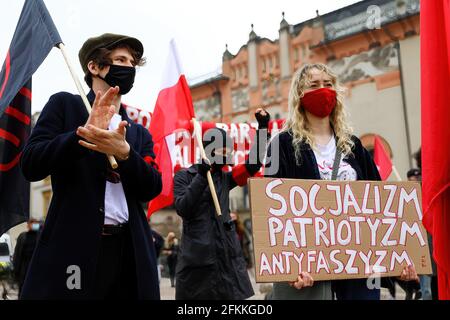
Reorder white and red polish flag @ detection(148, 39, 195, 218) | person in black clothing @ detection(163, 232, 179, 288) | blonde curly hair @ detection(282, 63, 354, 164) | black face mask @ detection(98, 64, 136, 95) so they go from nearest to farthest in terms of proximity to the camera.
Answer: black face mask @ detection(98, 64, 136, 95)
blonde curly hair @ detection(282, 63, 354, 164)
white and red polish flag @ detection(148, 39, 195, 218)
person in black clothing @ detection(163, 232, 179, 288)

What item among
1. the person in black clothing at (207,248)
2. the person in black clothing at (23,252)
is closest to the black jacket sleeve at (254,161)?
the person in black clothing at (207,248)

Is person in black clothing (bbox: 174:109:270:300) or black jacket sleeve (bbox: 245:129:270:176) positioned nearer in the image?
black jacket sleeve (bbox: 245:129:270:176)

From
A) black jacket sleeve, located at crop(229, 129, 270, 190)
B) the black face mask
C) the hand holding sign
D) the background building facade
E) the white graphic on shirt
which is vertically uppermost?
the background building facade

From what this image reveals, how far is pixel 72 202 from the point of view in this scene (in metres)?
2.38

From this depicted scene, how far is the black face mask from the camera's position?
2.59 metres

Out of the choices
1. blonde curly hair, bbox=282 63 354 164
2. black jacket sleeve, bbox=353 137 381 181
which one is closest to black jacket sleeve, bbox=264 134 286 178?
blonde curly hair, bbox=282 63 354 164

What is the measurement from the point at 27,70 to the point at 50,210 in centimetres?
95

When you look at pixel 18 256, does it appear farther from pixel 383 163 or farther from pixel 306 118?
pixel 306 118

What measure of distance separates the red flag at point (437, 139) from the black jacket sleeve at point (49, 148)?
4.44ft

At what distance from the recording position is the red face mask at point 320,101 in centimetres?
328

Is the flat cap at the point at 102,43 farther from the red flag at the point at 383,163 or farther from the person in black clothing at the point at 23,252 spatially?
the red flag at the point at 383,163

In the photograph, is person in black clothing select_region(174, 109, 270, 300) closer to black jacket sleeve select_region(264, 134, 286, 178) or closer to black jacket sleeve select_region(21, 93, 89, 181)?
black jacket sleeve select_region(264, 134, 286, 178)

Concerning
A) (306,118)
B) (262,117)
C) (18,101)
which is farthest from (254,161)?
(18,101)
